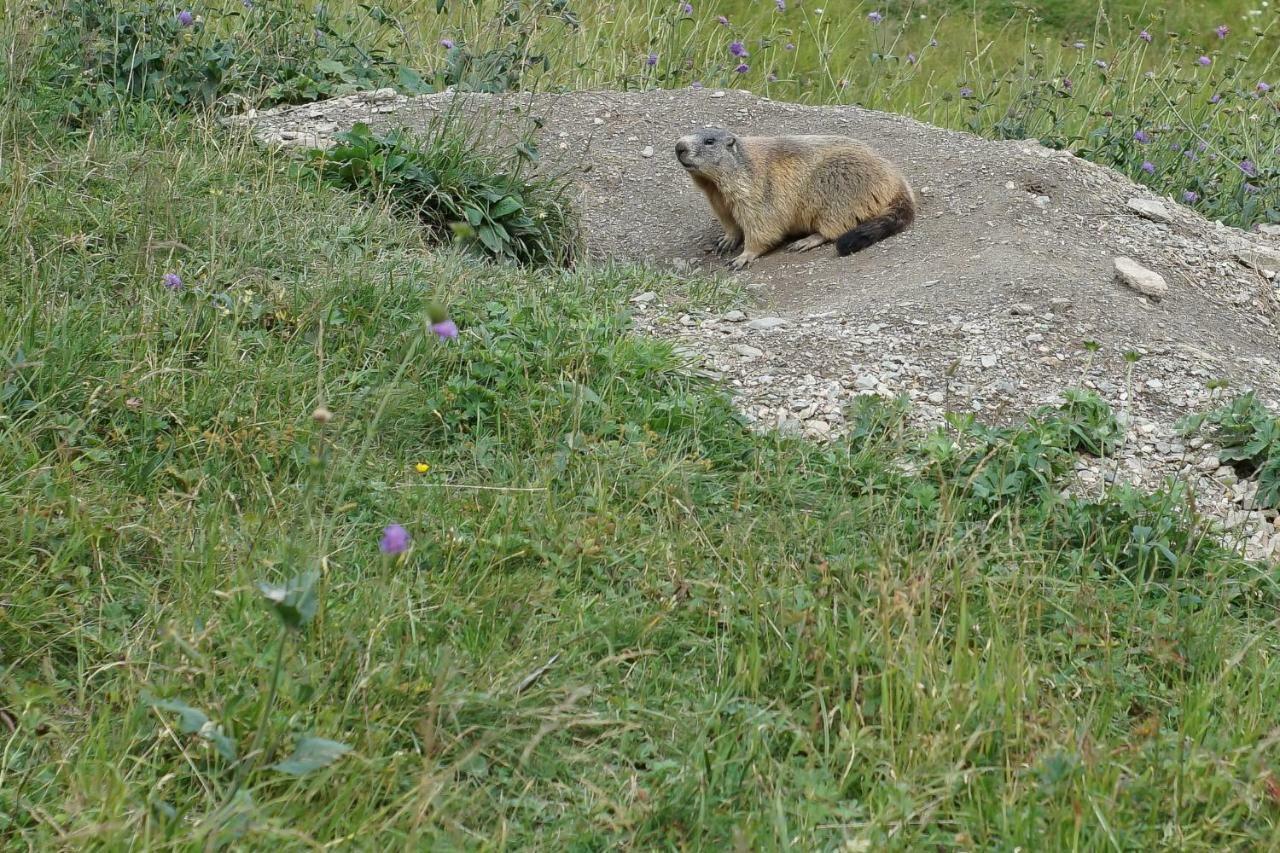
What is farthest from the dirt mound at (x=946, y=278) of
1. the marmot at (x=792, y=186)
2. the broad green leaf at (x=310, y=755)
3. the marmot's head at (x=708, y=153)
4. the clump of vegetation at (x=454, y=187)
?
the broad green leaf at (x=310, y=755)

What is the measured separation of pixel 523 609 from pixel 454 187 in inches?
114

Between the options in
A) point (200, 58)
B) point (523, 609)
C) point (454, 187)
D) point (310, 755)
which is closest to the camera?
point (310, 755)

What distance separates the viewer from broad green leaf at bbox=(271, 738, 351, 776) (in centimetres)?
203

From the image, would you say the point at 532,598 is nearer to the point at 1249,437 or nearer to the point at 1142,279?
the point at 1249,437

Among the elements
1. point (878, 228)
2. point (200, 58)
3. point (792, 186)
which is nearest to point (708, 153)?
point (792, 186)

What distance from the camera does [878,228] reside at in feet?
18.2

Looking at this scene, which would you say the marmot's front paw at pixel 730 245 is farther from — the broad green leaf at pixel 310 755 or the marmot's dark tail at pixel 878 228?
the broad green leaf at pixel 310 755

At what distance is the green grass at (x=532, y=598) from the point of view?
227 cm

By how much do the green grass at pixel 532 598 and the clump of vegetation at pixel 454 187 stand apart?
1044 mm

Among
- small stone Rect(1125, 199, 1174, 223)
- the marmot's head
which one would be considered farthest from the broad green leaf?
small stone Rect(1125, 199, 1174, 223)

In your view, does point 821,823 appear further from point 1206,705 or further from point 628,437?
point 628,437

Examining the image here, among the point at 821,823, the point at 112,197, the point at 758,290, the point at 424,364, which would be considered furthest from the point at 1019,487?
the point at 112,197

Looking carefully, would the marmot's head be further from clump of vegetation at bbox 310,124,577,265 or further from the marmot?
clump of vegetation at bbox 310,124,577,265

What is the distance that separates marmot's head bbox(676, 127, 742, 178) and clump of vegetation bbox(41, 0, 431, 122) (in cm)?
165
